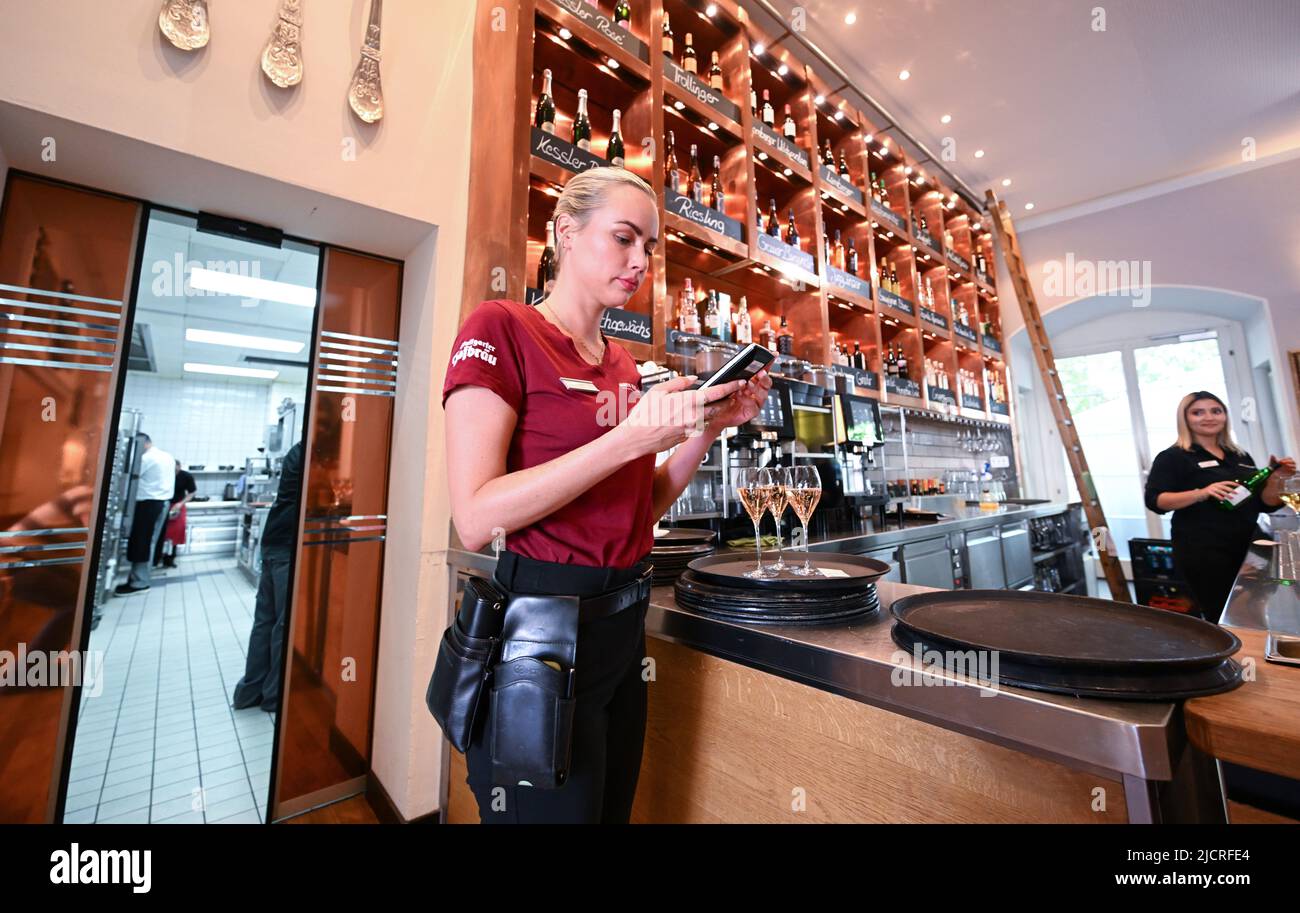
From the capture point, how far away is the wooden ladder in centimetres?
447

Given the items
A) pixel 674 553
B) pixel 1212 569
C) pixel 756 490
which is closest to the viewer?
pixel 756 490

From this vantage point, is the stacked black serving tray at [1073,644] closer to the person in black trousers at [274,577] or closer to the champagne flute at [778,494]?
the champagne flute at [778,494]

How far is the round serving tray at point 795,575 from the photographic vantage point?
96 cm

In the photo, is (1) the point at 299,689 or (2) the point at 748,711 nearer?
(2) the point at 748,711

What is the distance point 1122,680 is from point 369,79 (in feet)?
9.34

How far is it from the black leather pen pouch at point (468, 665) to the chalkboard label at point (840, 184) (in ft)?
13.2

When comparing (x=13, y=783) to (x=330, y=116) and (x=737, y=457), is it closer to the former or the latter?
(x=330, y=116)

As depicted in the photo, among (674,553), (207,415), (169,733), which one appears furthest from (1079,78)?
(207,415)

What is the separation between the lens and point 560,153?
2268 mm

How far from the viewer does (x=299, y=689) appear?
2.22m

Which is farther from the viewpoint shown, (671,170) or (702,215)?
(671,170)

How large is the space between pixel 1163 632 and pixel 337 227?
2809 mm

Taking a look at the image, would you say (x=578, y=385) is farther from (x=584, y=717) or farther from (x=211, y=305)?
(x=211, y=305)
